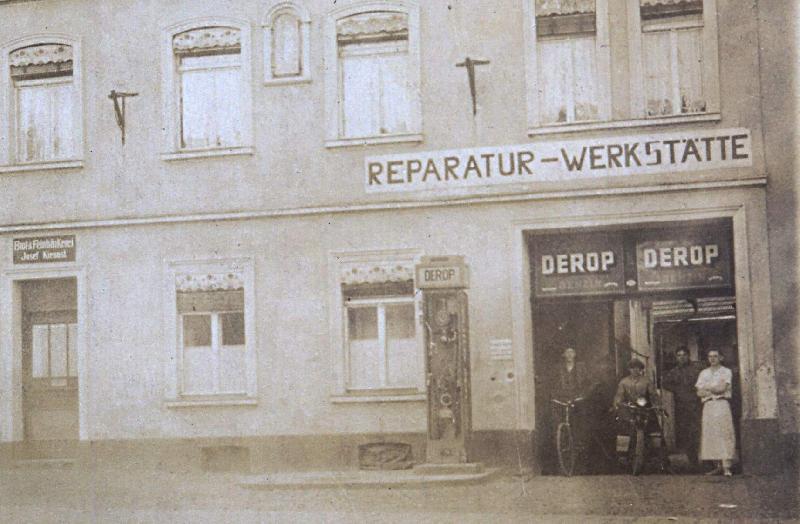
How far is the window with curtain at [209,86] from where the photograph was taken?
58.4 feet

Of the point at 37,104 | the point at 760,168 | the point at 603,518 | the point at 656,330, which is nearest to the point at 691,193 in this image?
the point at 760,168

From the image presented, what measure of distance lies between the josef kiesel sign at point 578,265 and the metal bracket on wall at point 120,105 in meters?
6.18

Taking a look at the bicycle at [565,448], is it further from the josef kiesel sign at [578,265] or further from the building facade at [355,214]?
the josef kiesel sign at [578,265]

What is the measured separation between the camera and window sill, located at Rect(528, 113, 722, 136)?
16.0 metres

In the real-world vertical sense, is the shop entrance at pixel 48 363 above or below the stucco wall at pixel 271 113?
below

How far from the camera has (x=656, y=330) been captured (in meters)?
17.3

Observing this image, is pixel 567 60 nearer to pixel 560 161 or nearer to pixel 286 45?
pixel 560 161

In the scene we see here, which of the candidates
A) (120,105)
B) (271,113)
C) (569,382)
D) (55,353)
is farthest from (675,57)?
(55,353)

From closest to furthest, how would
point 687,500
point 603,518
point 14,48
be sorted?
point 603,518, point 687,500, point 14,48

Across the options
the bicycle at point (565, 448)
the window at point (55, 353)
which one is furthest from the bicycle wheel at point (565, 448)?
the window at point (55, 353)

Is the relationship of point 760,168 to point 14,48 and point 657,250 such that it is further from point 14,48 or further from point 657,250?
point 14,48

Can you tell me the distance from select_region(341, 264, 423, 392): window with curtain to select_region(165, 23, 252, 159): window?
105 inches

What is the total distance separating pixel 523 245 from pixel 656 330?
2258mm

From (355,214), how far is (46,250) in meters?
4.68
